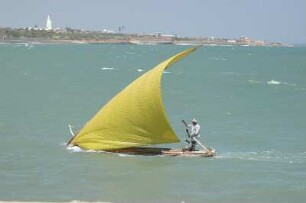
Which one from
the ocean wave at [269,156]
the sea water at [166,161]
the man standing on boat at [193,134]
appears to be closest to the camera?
the sea water at [166,161]

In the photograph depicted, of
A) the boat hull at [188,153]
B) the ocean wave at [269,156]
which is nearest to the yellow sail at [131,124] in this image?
the boat hull at [188,153]

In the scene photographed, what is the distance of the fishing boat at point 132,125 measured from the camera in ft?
82.8

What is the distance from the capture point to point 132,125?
84.0 ft

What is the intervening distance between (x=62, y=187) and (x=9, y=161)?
474 cm

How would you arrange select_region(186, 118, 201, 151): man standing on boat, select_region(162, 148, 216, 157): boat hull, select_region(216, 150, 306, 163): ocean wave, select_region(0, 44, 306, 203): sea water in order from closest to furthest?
select_region(0, 44, 306, 203): sea water → select_region(162, 148, 216, 157): boat hull → select_region(186, 118, 201, 151): man standing on boat → select_region(216, 150, 306, 163): ocean wave

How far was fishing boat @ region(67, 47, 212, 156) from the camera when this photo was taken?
82.8ft

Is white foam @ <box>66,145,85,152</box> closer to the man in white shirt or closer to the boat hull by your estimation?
the boat hull

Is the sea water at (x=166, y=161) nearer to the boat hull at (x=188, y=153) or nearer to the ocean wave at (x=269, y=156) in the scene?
the ocean wave at (x=269, y=156)

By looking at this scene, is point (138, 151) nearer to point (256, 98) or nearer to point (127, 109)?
point (127, 109)

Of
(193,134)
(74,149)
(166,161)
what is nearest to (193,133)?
(193,134)

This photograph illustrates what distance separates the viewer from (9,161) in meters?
24.3

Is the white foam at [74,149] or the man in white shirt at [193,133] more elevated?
the man in white shirt at [193,133]

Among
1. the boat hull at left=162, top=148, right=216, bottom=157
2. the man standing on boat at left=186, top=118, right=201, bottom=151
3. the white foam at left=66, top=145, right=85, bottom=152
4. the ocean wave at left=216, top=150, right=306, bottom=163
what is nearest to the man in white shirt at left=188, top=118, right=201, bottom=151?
the man standing on boat at left=186, top=118, right=201, bottom=151

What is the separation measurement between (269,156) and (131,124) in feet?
17.7
